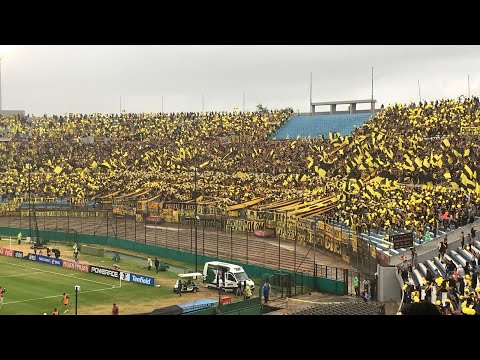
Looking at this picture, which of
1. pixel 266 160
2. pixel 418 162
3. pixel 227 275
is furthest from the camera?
pixel 266 160

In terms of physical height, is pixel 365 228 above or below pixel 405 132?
below

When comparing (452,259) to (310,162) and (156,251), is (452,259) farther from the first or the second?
(310,162)

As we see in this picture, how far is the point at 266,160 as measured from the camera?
157ft

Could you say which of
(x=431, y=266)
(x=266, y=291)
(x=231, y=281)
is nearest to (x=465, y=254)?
(x=431, y=266)

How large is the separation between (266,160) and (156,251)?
15721 millimetres

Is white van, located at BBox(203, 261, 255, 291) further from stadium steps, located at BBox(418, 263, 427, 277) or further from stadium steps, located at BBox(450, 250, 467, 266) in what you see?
stadium steps, located at BBox(450, 250, 467, 266)

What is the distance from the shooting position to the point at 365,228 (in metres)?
25.8

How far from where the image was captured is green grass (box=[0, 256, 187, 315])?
2386 cm

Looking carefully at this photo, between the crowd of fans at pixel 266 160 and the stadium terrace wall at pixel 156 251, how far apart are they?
3026 mm

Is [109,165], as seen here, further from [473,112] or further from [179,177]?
[473,112]

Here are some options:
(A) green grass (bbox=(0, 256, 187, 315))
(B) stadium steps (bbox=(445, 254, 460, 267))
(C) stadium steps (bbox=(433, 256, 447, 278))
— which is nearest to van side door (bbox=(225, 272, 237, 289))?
(A) green grass (bbox=(0, 256, 187, 315))
